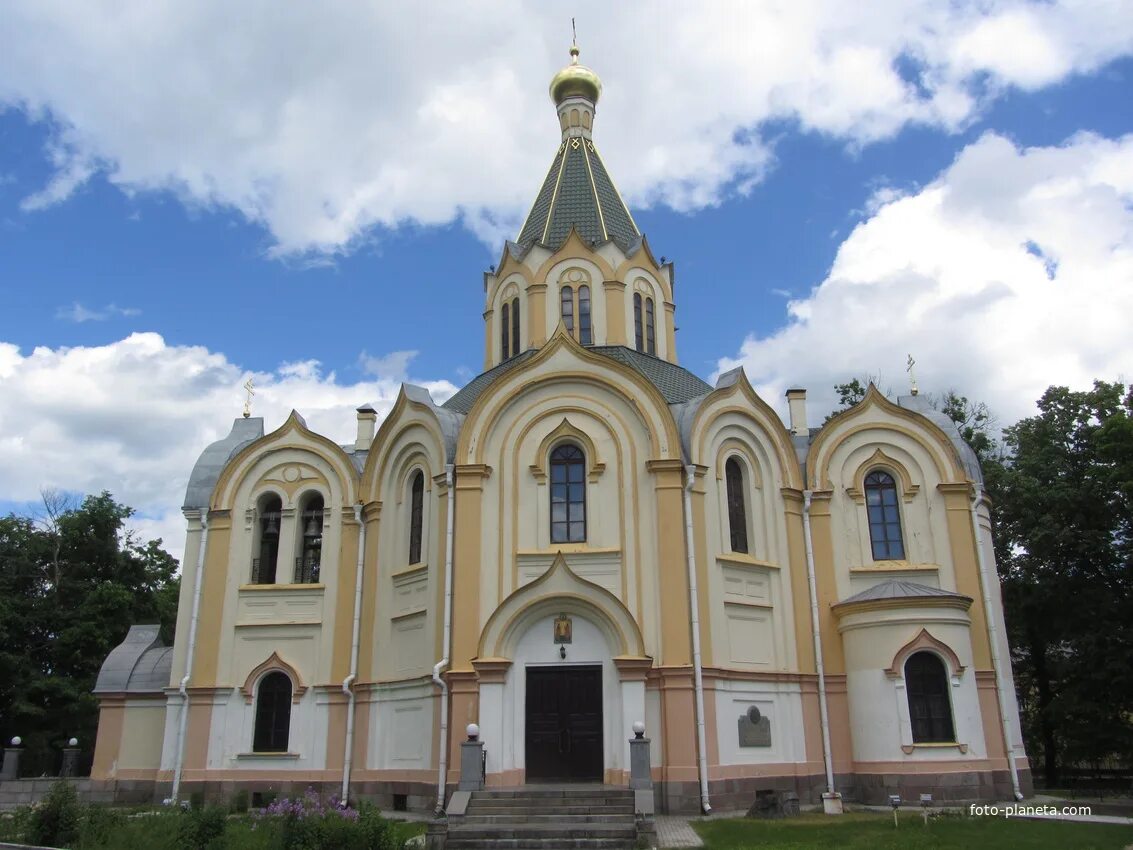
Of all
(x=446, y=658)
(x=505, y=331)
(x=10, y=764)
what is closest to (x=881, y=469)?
(x=505, y=331)

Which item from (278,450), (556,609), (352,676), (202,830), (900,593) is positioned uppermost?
(278,450)

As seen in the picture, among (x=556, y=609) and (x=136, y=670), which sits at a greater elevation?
(x=556, y=609)

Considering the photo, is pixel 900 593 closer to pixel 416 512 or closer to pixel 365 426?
pixel 416 512

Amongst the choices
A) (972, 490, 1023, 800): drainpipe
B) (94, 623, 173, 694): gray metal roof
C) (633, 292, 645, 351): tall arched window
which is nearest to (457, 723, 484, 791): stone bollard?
(94, 623, 173, 694): gray metal roof

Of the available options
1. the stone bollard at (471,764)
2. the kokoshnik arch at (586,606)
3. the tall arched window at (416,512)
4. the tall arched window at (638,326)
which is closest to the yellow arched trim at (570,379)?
the kokoshnik arch at (586,606)

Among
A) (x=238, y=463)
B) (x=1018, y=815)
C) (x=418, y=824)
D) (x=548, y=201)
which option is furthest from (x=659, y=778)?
(x=548, y=201)

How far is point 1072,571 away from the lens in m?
26.3

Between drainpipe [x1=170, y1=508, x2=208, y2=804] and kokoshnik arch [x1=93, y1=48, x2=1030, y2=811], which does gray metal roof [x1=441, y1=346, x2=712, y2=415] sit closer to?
kokoshnik arch [x1=93, y1=48, x2=1030, y2=811]

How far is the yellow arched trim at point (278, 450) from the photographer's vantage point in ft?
79.4

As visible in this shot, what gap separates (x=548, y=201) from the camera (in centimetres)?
2861

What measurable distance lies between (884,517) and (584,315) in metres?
9.30

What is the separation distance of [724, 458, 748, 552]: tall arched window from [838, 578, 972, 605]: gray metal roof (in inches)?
104

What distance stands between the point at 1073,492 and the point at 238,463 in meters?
21.7

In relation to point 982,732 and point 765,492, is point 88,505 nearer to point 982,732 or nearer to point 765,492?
point 765,492
